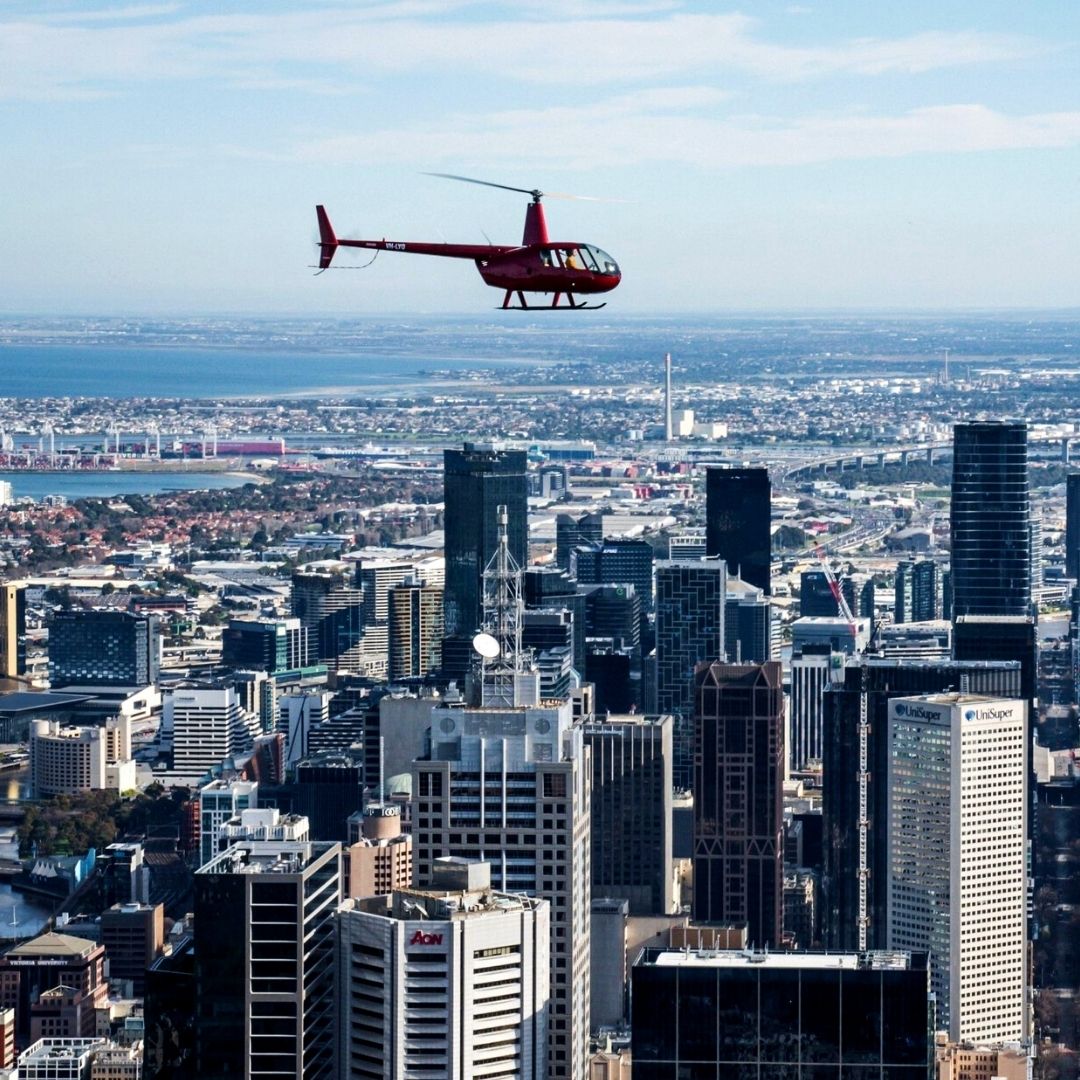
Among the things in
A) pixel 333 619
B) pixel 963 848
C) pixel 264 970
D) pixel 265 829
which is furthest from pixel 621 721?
pixel 333 619

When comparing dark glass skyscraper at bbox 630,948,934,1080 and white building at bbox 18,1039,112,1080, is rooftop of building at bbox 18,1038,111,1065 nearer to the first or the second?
white building at bbox 18,1039,112,1080

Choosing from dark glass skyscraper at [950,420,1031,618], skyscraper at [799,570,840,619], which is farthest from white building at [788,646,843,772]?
skyscraper at [799,570,840,619]

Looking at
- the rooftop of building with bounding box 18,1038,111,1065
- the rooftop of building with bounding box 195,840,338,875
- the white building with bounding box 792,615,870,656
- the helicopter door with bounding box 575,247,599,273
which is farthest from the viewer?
the white building with bounding box 792,615,870,656

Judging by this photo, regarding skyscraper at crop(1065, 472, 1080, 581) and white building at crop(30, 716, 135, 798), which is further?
skyscraper at crop(1065, 472, 1080, 581)

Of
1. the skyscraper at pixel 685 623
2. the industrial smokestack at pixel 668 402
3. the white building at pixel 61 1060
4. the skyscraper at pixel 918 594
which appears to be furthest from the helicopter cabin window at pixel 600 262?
the industrial smokestack at pixel 668 402

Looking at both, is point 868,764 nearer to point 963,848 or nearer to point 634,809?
point 634,809
